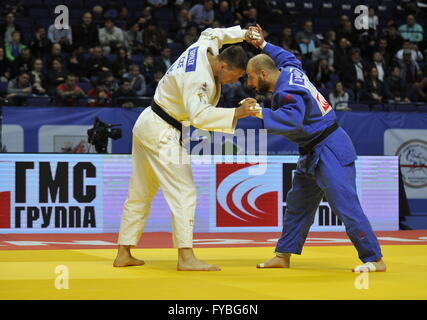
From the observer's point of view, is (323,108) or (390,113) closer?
(323,108)

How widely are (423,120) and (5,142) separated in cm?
696

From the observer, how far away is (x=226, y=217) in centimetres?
986

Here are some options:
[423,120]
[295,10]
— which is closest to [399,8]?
[295,10]

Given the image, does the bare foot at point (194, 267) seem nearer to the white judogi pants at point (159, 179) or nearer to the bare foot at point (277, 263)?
the white judogi pants at point (159, 179)

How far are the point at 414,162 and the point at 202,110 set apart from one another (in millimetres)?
8060

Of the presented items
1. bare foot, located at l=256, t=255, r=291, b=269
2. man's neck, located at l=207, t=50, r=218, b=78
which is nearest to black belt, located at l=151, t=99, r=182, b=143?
man's neck, located at l=207, t=50, r=218, b=78

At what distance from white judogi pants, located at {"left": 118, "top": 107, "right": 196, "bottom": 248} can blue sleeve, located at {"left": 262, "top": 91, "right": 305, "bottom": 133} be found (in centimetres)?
76

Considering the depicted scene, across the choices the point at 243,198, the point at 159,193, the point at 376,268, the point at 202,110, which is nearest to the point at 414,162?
the point at 243,198

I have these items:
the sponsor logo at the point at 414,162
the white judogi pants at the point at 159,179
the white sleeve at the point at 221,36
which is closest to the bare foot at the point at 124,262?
the white judogi pants at the point at 159,179

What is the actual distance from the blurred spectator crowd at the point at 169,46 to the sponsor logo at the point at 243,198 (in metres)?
2.79

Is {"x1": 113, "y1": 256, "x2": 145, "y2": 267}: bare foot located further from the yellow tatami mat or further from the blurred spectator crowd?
the blurred spectator crowd

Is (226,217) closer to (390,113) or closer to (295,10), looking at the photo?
(390,113)

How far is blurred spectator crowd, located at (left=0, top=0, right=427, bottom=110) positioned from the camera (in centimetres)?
1247

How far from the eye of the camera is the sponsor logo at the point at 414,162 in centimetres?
1226
